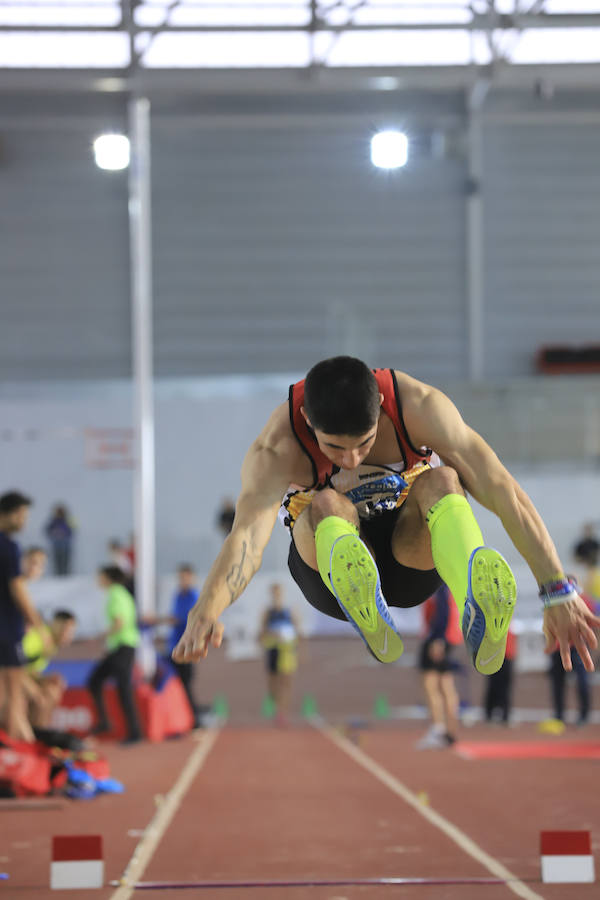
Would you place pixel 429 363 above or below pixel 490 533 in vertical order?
above

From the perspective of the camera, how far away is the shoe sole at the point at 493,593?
3.19 metres

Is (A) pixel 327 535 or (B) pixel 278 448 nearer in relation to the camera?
(A) pixel 327 535

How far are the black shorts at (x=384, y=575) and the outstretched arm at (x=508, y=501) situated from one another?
0.50 metres

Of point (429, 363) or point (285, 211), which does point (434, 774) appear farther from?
point (285, 211)

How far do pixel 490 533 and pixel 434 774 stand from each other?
7.55m

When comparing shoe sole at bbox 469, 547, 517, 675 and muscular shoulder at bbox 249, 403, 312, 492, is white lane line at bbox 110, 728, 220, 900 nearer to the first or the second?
muscular shoulder at bbox 249, 403, 312, 492

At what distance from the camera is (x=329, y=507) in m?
3.69

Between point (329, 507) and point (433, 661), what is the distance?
563cm

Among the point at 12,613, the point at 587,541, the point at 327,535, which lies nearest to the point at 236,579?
the point at 327,535

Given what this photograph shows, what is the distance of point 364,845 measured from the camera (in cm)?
542

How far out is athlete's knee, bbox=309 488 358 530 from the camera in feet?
12.1

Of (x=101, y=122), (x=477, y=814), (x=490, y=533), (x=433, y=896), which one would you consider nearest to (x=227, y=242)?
(x=101, y=122)

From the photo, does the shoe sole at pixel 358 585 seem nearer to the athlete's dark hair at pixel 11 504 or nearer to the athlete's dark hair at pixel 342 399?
the athlete's dark hair at pixel 342 399

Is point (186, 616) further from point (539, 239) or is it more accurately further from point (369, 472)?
point (539, 239)
